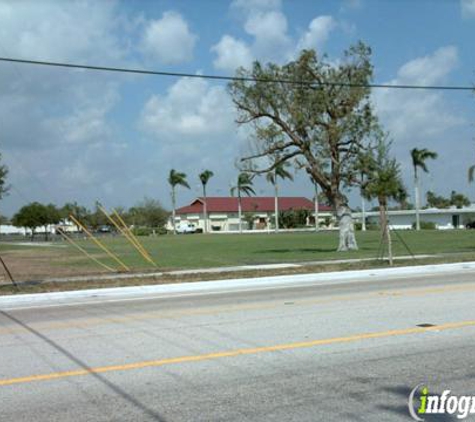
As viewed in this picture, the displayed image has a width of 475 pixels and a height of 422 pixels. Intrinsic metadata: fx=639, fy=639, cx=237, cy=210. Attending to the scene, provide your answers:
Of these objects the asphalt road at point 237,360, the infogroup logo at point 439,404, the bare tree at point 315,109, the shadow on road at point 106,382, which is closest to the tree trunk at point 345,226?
the bare tree at point 315,109

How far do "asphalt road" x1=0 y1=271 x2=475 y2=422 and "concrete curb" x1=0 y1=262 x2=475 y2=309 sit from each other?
7.89 ft

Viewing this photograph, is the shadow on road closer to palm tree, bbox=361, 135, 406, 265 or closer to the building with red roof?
palm tree, bbox=361, 135, 406, 265

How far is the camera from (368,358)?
770 cm

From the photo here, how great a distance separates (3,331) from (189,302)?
14.5ft

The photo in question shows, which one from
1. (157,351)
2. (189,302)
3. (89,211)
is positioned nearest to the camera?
(157,351)

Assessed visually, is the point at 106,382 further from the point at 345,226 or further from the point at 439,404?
the point at 345,226

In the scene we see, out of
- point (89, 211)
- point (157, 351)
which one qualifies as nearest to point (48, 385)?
point (157, 351)

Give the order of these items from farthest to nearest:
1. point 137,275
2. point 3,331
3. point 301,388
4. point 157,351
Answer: point 137,275 < point 3,331 < point 157,351 < point 301,388

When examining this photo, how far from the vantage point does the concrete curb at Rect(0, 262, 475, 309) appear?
50.8ft

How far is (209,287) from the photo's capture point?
17500 millimetres

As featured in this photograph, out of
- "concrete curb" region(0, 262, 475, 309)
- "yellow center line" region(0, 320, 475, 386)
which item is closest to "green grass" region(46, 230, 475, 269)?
"concrete curb" region(0, 262, 475, 309)

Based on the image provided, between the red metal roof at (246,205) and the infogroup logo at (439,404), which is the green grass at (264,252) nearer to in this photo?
the infogroup logo at (439,404)

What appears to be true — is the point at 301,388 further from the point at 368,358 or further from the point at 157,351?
the point at 157,351

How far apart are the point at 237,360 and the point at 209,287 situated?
9815 mm
